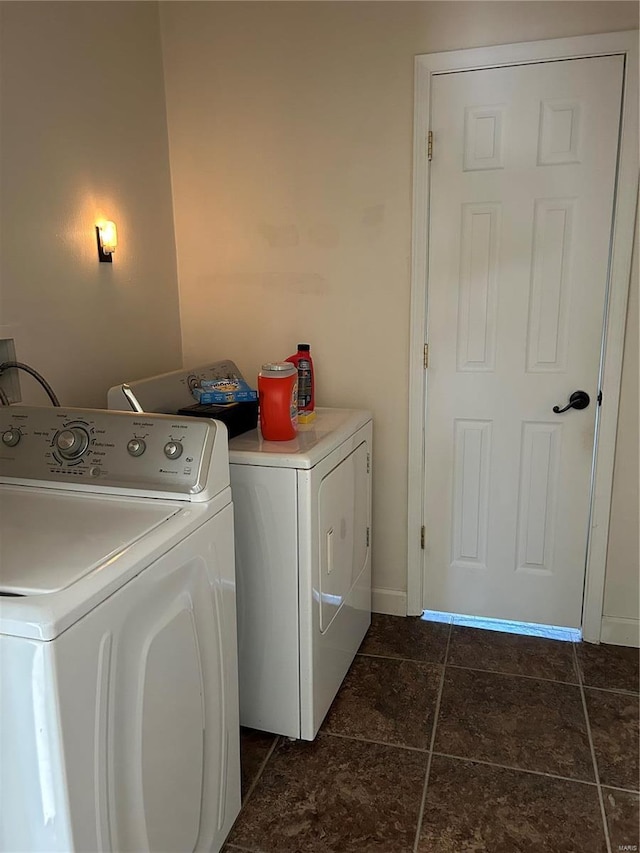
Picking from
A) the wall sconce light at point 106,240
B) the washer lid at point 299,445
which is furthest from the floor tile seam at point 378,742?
the wall sconce light at point 106,240

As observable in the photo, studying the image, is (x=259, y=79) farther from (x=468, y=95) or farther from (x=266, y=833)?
(x=266, y=833)

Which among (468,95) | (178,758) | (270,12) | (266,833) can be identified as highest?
(270,12)

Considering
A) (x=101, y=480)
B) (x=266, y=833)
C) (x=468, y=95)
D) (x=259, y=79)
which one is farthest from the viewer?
(x=259, y=79)

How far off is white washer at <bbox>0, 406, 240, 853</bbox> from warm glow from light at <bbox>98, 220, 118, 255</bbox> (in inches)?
32.0

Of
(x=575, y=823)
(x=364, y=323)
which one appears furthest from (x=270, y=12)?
(x=575, y=823)

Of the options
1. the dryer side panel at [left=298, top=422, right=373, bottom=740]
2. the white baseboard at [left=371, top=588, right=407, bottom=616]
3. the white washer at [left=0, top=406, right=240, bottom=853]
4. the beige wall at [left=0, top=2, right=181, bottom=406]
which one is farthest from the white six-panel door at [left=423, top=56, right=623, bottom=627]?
the white washer at [left=0, top=406, right=240, bottom=853]

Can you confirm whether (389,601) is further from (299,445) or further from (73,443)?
(73,443)

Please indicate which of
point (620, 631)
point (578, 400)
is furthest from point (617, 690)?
point (578, 400)

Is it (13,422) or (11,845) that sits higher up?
(13,422)

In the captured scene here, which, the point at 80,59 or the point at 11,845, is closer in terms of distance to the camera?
the point at 11,845

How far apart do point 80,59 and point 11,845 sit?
214cm

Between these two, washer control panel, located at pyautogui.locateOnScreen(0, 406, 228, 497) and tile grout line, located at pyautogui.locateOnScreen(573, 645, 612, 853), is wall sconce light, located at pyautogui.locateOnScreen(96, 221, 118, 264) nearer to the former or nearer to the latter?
washer control panel, located at pyautogui.locateOnScreen(0, 406, 228, 497)

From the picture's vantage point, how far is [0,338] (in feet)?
5.95

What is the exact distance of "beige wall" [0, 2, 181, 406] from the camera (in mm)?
1847
